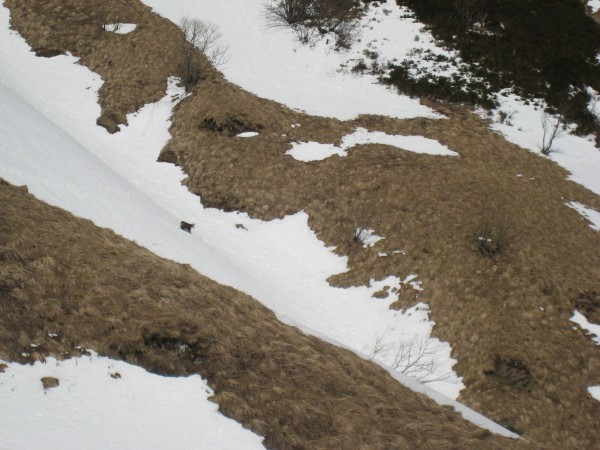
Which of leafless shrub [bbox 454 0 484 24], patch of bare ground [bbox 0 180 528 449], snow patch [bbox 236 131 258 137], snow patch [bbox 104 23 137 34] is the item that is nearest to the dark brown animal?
snow patch [bbox 236 131 258 137]

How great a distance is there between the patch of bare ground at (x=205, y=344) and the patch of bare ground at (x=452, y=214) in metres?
0.54

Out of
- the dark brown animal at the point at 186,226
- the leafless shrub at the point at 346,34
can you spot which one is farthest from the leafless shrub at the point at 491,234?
the leafless shrub at the point at 346,34

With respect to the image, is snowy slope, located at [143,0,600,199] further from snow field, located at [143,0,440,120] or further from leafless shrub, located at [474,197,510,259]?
leafless shrub, located at [474,197,510,259]

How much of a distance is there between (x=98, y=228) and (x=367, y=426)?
9281mm

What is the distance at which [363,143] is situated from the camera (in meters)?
23.5

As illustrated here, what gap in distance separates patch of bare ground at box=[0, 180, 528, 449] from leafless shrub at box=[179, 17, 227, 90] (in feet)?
52.0

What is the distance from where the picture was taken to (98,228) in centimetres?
1402

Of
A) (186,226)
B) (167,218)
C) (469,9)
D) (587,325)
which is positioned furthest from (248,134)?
(469,9)

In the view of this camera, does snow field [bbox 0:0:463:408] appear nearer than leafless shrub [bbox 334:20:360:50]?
Yes

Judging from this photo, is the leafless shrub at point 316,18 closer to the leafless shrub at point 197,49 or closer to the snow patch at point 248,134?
the leafless shrub at point 197,49

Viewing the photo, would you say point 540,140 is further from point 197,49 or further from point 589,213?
point 197,49

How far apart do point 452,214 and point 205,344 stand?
39.7 ft

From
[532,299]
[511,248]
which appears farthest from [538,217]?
[532,299]

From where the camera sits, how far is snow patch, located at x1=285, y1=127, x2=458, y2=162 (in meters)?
22.8
